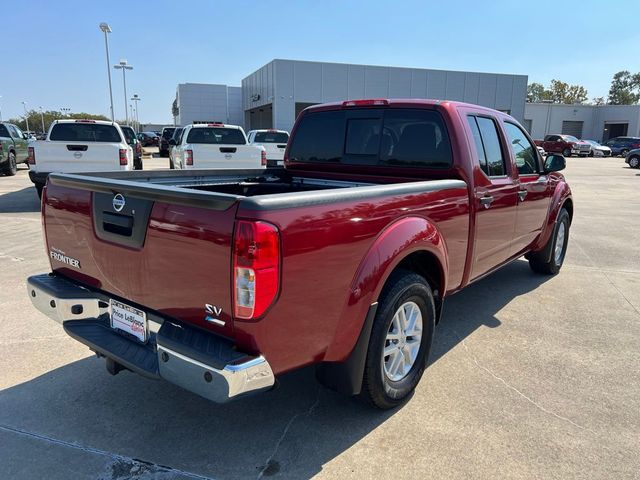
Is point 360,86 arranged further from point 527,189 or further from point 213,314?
point 213,314

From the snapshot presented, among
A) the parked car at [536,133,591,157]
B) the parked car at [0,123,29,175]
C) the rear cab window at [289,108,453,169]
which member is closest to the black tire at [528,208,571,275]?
the rear cab window at [289,108,453,169]

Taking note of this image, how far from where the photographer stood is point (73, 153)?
33.9ft

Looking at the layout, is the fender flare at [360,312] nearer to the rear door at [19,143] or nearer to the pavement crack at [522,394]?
the pavement crack at [522,394]

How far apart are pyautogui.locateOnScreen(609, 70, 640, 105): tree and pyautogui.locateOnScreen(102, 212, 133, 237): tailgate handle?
127793 millimetres

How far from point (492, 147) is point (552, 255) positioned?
100 inches

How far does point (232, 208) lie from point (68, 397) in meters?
2.13

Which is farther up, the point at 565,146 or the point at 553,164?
the point at 565,146

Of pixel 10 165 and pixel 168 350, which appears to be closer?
pixel 168 350

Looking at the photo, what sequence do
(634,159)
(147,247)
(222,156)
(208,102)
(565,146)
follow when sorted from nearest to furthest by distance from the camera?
(147,247) → (222,156) → (634,159) → (565,146) → (208,102)

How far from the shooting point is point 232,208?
6.89 ft

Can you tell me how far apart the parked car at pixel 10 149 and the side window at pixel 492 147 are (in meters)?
18.4

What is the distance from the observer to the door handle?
3854 mm

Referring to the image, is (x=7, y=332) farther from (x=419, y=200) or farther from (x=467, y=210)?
(x=467, y=210)

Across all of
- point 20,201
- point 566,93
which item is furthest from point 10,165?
point 566,93
